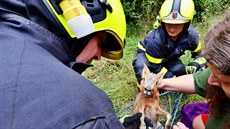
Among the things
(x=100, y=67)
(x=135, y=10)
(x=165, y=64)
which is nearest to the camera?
(x=165, y=64)

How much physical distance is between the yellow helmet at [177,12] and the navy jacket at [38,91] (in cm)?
241

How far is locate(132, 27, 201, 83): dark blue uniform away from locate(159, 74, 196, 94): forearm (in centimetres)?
106

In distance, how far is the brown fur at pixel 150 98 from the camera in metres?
2.20

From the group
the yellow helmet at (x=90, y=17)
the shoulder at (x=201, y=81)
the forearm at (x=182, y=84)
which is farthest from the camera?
the forearm at (x=182, y=84)

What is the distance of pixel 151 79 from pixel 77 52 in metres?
0.92

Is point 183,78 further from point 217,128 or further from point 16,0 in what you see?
point 16,0

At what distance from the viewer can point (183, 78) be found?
2307mm

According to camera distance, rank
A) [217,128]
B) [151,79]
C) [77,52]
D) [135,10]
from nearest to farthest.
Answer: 1. [77,52]
2. [217,128]
3. [151,79]
4. [135,10]

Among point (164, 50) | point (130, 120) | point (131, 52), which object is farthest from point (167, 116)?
point (131, 52)

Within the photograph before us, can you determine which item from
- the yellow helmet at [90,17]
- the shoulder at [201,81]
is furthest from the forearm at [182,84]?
the yellow helmet at [90,17]

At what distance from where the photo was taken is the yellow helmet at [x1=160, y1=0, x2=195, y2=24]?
3.35m

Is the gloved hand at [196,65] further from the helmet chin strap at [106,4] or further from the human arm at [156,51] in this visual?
the helmet chin strap at [106,4]

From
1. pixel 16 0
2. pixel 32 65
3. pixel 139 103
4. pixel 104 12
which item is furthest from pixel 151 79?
pixel 32 65

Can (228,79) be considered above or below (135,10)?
above
